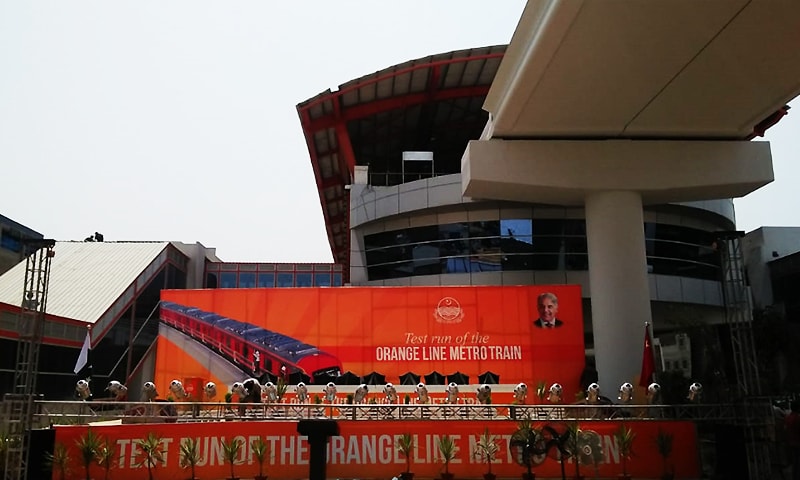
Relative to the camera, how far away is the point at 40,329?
14906 millimetres

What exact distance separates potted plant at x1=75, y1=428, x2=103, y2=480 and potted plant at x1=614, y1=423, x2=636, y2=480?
11.4m

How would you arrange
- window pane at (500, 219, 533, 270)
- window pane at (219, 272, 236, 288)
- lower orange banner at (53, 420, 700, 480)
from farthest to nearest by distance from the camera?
window pane at (219, 272, 236, 288), window pane at (500, 219, 533, 270), lower orange banner at (53, 420, 700, 480)

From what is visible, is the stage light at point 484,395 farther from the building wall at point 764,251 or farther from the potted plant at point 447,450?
the building wall at point 764,251

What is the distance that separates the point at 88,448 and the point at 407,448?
686 cm

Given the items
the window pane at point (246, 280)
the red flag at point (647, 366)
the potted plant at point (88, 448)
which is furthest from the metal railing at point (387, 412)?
the window pane at point (246, 280)

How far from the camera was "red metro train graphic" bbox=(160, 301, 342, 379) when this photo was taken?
23.2 meters

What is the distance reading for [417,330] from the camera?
23.1m

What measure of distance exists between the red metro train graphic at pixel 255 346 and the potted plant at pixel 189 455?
9.25m

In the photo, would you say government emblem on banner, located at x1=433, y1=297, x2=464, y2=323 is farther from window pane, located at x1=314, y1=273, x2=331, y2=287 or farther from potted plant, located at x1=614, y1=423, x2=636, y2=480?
window pane, located at x1=314, y1=273, x2=331, y2=287

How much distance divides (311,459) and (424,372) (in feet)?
30.5

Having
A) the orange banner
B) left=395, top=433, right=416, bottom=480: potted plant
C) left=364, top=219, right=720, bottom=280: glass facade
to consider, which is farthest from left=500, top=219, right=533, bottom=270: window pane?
left=395, top=433, right=416, bottom=480: potted plant

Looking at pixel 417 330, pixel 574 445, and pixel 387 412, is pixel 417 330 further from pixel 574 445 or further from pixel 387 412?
pixel 574 445

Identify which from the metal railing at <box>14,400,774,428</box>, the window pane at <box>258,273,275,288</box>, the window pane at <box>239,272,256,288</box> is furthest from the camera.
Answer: the window pane at <box>258,273,275,288</box>

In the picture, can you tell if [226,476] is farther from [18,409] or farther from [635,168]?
[635,168]
